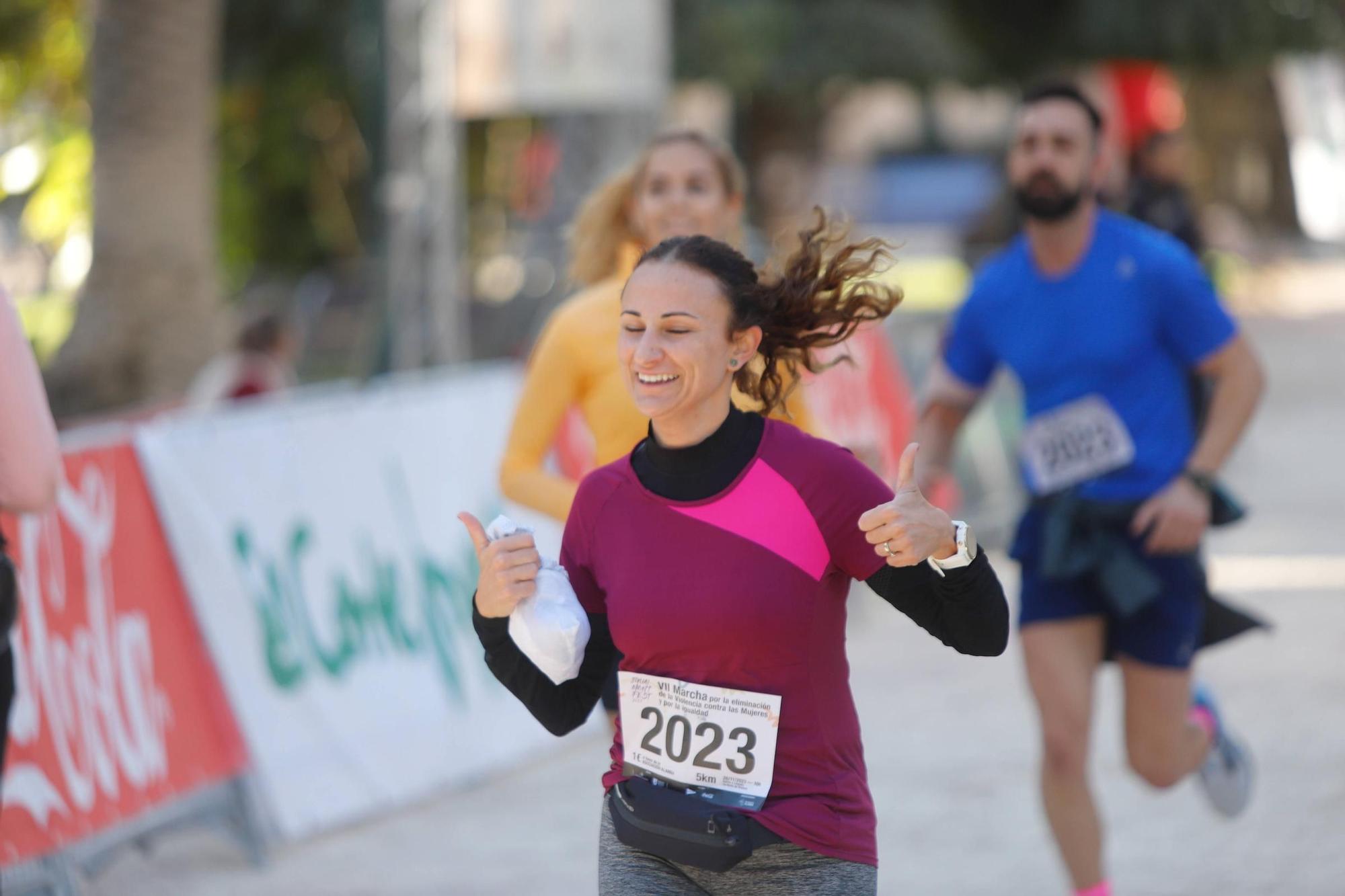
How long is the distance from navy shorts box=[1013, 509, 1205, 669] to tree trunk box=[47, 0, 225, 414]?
29.2 ft

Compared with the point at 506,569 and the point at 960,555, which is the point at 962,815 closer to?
the point at 960,555

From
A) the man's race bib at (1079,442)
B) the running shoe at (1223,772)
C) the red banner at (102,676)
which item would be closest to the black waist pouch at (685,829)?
the man's race bib at (1079,442)

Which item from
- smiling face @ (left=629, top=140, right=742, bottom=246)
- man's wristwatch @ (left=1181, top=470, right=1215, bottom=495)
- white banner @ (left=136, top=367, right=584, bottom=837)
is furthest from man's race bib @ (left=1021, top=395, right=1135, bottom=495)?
white banner @ (left=136, top=367, right=584, bottom=837)

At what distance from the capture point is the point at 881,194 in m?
44.4

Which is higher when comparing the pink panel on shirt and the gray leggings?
the pink panel on shirt

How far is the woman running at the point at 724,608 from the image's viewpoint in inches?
114

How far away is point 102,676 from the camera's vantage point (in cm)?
551

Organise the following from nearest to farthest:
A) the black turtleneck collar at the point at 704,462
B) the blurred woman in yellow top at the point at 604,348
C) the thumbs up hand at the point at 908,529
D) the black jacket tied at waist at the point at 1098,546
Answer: the thumbs up hand at the point at 908,529 < the black turtleneck collar at the point at 704,462 < the blurred woman in yellow top at the point at 604,348 < the black jacket tied at waist at the point at 1098,546

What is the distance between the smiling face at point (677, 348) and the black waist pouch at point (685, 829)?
1.76 feet

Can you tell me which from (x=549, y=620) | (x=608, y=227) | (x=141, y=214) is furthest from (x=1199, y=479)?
(x=141, y=214)

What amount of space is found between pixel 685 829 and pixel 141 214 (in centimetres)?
1063

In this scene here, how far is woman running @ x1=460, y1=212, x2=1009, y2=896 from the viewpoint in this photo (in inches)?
114

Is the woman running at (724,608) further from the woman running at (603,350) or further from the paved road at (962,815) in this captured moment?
the paved road at (962,815)

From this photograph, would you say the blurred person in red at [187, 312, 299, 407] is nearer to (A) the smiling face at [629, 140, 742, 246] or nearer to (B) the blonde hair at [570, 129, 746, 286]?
(B) the blonde hair at [570, 129, 746, 286]
